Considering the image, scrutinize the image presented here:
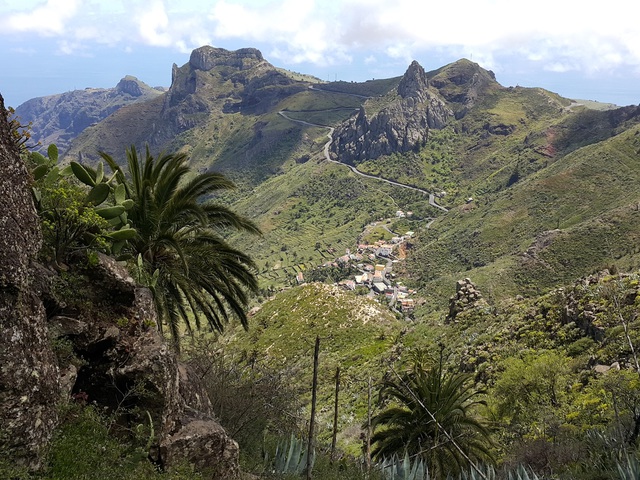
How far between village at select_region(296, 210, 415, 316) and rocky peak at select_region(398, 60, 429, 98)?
3852 inches

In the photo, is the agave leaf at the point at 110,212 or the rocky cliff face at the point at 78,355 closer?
the rocky cliff face at the point at 78,355

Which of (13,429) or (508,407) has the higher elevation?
(13,429)

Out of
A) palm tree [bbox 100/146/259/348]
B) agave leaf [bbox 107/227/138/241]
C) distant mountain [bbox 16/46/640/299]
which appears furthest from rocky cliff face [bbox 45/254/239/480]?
distant mountain [bbox 16/46/640/299]

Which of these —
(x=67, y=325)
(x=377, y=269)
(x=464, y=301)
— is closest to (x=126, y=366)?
(x=67, y=325)

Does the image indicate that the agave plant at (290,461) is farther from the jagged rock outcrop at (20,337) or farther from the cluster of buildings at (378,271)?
the cluster of buildings at (378,271)

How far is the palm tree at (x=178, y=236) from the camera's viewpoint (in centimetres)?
735

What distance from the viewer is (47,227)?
5.29 meters

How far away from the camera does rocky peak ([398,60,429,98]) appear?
191 meters

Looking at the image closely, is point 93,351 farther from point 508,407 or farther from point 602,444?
point 508,407

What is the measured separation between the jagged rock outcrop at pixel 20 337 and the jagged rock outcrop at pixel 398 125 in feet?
570

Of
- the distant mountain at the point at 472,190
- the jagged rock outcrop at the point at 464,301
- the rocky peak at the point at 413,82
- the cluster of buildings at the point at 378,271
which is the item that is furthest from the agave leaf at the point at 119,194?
the rocky peak at the point at 413,82

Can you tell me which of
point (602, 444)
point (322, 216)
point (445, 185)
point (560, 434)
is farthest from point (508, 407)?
point (445, 185)

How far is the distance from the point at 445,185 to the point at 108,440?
500 ft

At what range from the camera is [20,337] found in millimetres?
3854
